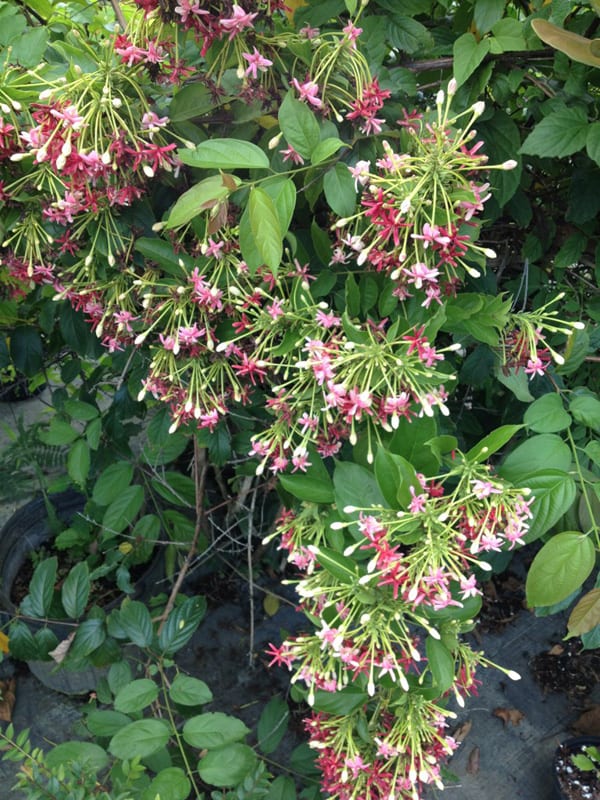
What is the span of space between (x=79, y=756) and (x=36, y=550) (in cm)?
102

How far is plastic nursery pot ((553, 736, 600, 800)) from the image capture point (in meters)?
1.56

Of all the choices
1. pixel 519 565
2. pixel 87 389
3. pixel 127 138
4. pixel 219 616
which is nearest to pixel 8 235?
pixel 127 138

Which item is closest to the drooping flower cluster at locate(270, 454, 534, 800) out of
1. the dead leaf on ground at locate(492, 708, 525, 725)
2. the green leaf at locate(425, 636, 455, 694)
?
the green leaf at locate(425, 636, 455, 694)

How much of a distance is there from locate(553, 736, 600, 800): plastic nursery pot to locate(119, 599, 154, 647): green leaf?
1.11 meters

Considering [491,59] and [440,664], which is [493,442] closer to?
[440,664]

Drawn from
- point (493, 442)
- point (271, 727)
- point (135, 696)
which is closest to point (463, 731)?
point (271, 727)

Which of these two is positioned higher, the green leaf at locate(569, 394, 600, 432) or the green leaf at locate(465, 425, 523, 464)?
the green leaf at locate(465, 425, 523, 464)

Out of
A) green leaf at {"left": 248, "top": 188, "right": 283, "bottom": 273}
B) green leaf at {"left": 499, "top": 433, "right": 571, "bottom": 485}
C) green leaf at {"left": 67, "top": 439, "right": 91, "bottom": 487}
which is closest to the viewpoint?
green leaf at {"left": 248, "top": 188, "right": 283, "bottom": 273}

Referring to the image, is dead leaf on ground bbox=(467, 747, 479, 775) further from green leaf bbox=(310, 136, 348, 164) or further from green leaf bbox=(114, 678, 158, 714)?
green leaf bbox=(310, 136, 348, 164)

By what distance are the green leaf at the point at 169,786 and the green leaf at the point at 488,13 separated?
1050 millimetres

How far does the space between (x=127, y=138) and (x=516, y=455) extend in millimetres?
576

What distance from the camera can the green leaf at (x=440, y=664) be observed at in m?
0.75

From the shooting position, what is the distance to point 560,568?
75 centimetres

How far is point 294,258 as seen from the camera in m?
0.81
